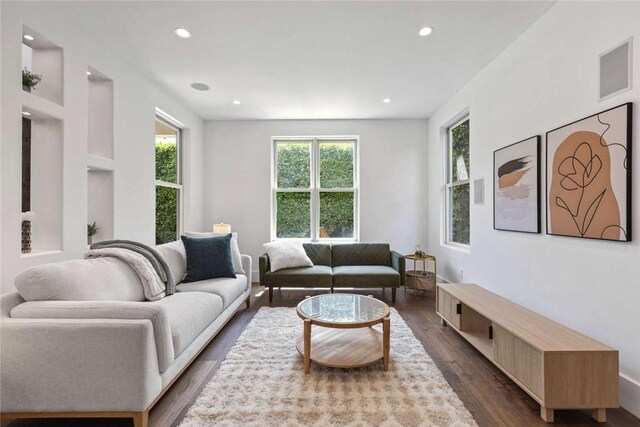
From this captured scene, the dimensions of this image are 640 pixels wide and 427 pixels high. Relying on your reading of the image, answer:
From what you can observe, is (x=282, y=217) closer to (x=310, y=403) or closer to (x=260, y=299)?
(x=260, y=299)

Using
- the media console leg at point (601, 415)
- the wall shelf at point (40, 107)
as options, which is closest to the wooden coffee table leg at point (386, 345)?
the media console leg at point (601, 415)


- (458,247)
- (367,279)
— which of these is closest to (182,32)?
(367,279)

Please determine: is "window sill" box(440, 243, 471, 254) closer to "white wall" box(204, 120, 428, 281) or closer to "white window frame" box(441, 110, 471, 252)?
"white window frame" box(441, 110, 471, 252)

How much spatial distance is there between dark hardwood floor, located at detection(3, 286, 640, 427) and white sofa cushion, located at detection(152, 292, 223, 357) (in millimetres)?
271

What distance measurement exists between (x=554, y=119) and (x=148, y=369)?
3.13m

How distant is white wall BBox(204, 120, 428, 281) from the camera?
16.5 feet

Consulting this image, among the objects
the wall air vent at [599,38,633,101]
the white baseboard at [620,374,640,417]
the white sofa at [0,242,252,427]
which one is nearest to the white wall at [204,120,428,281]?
the wall air vent at [599,38,633,101]

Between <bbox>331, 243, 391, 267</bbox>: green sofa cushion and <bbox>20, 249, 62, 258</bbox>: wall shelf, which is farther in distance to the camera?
<bbox>331, 243, 391, 267</bbox>: green sofa cushion

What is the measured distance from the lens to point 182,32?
259cm

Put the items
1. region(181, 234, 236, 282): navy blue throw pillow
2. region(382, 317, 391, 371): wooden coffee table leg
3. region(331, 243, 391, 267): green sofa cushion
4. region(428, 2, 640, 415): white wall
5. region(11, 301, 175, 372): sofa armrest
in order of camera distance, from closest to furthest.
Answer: region(11, 301, 175, 372): sofa armrest, region(428, 2, 640, 415): white wall, region(382, 317, 391, 371): wooden coffee table leg, region(181, 234, 236, 282): navy blue throw pillow, region(331, 243, 391, 267): green sofa cushion

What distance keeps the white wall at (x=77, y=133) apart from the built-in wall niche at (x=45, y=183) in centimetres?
5

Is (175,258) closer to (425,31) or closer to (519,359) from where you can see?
(519,359)

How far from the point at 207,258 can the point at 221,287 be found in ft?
1.54

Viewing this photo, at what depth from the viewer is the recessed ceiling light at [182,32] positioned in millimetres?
2560
